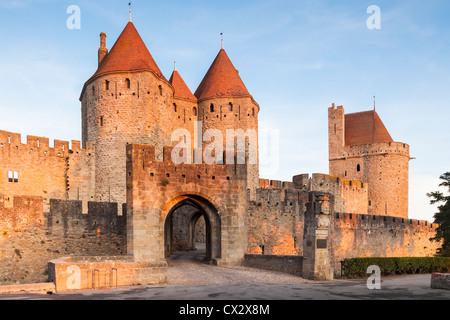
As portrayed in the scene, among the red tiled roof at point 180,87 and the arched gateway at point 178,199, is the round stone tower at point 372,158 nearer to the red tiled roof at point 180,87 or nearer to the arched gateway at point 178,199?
the red tiled roof at point 180,87

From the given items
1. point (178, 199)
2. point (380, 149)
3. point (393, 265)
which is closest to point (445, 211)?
point (393, 265)

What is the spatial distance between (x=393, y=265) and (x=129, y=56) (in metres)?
21.2

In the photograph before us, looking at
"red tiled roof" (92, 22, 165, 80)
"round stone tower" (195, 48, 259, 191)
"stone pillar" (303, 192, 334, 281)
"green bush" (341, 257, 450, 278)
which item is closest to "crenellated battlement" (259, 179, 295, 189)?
"round stone tower" (195, 48, 259, 191)

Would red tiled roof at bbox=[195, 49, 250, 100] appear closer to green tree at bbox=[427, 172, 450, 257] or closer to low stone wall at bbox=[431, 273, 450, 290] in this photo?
green tree at bbox=[427, 172, 450, 257]

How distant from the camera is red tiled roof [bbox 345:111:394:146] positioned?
4425 cm

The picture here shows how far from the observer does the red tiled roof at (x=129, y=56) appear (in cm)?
2870

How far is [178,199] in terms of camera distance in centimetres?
1758

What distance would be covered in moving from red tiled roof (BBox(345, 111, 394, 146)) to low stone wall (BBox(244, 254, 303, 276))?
3029 cm

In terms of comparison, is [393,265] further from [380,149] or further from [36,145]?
[380,149]

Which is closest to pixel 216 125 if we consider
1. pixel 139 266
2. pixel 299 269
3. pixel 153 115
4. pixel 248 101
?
pixel 248 101

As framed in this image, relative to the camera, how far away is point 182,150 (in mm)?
31391

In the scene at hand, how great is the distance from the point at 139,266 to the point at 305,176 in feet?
76.9

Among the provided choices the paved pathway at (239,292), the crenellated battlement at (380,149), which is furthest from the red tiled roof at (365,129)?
the paved pathway at (239,292)

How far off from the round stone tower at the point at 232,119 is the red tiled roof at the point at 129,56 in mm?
5318
